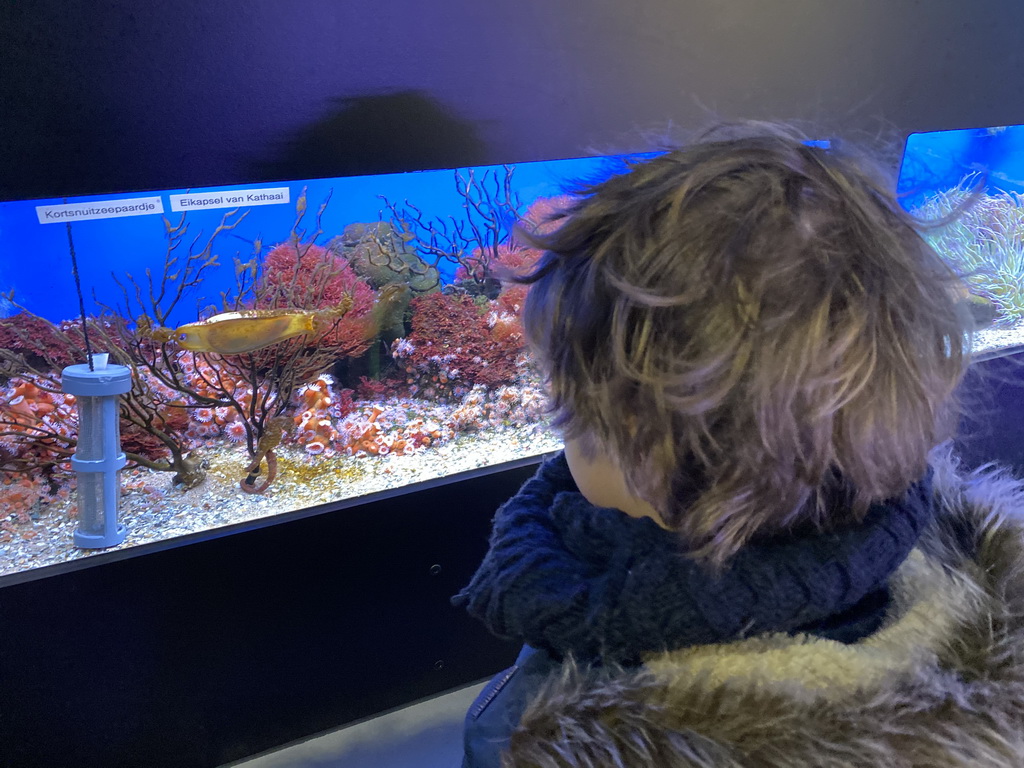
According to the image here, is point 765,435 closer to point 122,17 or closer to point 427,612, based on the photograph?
point 122,17

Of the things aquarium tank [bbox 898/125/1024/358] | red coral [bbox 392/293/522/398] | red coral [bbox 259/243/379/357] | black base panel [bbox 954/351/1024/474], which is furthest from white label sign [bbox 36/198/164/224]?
black base panel [bbox 954/351/1024/474]

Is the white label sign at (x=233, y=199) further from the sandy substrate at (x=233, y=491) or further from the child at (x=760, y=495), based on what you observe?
the child at (x=760, y=495)

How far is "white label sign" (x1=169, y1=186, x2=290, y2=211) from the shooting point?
1416 mm

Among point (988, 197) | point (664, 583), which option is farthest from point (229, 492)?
point (988, 197)

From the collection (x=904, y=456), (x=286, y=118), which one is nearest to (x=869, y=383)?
(x=904, y=456)

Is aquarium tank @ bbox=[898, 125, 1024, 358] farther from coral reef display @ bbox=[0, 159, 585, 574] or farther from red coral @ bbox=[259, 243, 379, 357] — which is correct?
red coral @ bbox=[259, 243, 379, 357]

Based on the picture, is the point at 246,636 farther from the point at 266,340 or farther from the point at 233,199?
the point at 233,199

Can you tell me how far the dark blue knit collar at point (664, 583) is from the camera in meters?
0.70

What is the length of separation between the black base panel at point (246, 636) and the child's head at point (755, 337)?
1134 millimetres

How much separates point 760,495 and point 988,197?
2691mm

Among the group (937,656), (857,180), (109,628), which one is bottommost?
(109,628)

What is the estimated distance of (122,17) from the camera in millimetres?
1267

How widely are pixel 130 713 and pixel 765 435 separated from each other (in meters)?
1.54

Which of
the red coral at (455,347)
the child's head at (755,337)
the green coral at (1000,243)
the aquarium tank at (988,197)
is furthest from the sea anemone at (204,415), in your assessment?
the green coral at (1000,243)
